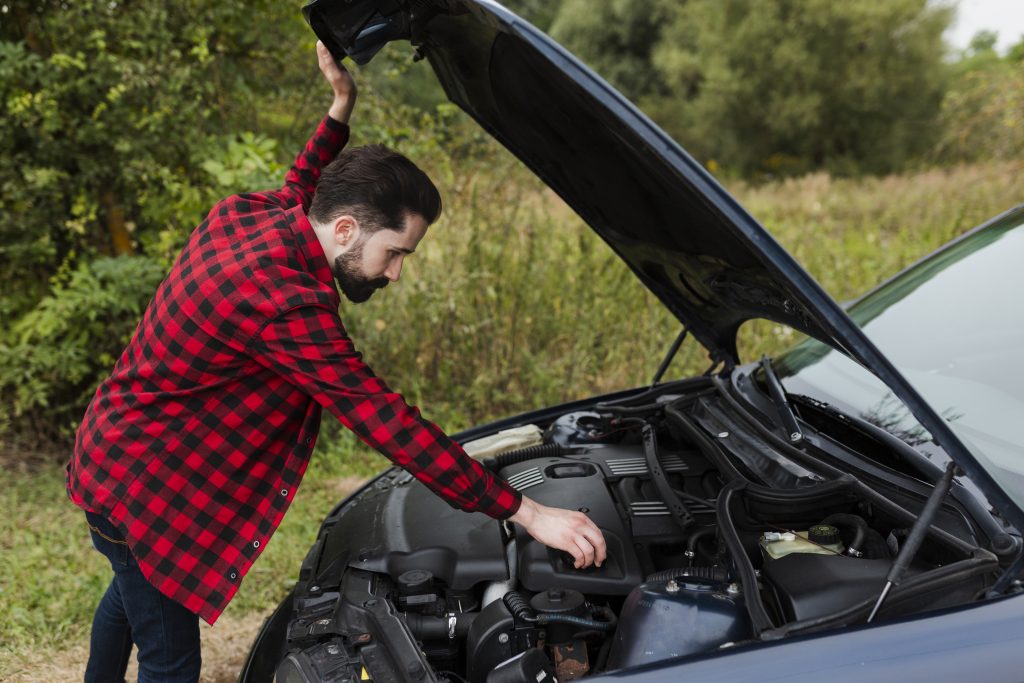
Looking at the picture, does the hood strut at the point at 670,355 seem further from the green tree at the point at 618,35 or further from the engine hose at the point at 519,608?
the green tree at the point at 618,35

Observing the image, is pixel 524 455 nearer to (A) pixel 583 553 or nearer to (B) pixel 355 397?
(A) pixel 583 553

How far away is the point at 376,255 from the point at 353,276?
81 mm

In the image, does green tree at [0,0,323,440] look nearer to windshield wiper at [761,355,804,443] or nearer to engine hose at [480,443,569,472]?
engine hose at [480,443,569,472]

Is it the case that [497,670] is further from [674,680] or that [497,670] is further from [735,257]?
[735,257]

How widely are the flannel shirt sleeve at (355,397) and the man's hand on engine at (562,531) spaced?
0.11 metres

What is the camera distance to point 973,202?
923 centimetres

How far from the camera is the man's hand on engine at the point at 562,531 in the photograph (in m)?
1.78

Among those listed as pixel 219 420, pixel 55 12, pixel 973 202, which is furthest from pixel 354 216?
pixel 973 202

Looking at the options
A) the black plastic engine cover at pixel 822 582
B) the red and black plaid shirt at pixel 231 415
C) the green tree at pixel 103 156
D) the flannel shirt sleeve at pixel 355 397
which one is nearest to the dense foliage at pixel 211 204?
the green tree at pixel 103 156

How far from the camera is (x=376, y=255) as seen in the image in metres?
1.87

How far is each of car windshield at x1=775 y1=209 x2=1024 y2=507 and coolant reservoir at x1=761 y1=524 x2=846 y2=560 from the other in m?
0.31

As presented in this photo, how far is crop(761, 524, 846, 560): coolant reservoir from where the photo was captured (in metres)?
Answer: 1.70

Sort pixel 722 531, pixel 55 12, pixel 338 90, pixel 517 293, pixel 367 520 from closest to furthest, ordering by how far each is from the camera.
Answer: pixel 722 531 < pixel 367 520 < pixel 338 90 < pixel 55 12 < pixel 517 293

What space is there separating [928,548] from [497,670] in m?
0.89
